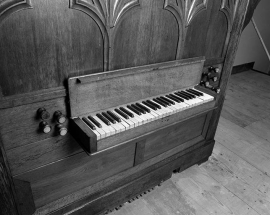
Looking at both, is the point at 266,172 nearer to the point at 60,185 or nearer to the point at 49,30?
the point at 60,185

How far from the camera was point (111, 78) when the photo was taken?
4.26 feet

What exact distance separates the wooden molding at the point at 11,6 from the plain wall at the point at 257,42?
14.0ft

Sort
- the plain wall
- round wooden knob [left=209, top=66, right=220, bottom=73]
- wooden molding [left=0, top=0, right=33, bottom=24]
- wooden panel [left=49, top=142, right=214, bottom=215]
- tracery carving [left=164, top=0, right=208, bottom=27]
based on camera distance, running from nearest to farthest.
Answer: wooden molding [left=0, top=0, right=33, bottom=24], tracery carving [left=164, top=0, right=208, bottom=27], wooden panel [left=49, top=142, right=214, bottom=215], round wooden knob [left=209, top=66, right=220, bottom=73], the plain wall

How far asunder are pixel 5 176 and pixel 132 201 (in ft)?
3.29

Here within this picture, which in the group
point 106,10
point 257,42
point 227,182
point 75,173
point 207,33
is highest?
point 106,10

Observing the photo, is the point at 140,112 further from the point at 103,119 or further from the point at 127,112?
the point at 103,119

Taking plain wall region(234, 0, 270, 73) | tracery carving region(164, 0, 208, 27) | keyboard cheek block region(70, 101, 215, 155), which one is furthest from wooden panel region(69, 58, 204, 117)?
plain wall region(234, 0, 270, 73)

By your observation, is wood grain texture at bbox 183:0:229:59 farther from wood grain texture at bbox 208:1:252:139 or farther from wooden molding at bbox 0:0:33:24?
wooden molding at bbox 0:0:33:24

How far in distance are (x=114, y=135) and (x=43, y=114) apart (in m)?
0.35

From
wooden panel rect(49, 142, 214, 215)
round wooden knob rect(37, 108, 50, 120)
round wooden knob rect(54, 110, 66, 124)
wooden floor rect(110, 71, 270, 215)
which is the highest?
round wooden knob rect(37, 108, 50, 120)

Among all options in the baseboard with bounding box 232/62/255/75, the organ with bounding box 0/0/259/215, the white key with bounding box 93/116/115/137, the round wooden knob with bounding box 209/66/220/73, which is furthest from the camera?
the baseboard with bounding box 232/62/255/75

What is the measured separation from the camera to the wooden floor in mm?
1797

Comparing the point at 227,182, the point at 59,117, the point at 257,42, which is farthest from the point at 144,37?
the point at 257,42

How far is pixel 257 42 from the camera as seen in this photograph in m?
4.71
